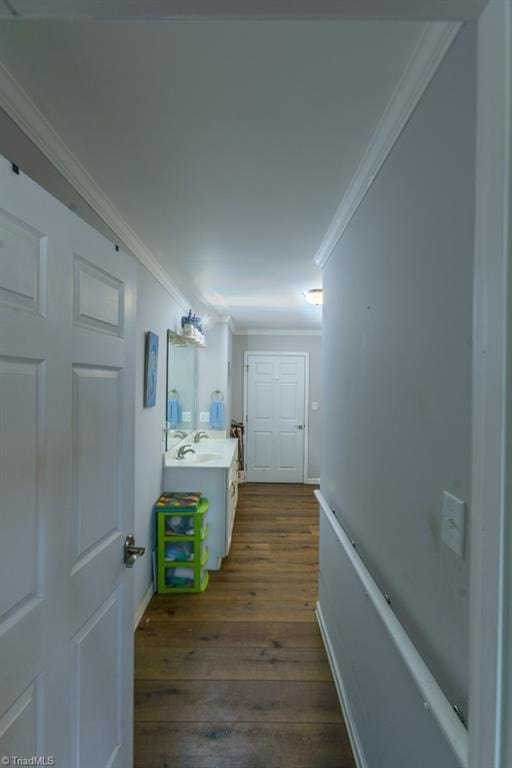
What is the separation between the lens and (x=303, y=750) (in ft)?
4.85

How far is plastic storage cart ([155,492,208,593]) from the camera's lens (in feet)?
8.41

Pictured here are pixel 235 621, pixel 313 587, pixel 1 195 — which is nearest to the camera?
pixel 1 195

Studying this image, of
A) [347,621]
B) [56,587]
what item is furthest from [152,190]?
[347,621]

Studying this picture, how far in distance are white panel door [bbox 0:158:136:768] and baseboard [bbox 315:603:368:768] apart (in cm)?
88

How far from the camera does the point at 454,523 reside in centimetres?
75

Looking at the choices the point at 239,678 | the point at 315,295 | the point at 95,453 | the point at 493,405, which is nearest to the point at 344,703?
the point at 239,678

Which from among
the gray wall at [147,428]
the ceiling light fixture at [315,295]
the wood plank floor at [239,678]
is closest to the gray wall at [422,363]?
the wood plank floor at [239,678]

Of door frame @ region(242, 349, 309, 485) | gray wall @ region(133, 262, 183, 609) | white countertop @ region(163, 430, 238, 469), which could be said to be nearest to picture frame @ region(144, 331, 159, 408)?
gray wall @ region(133, 262, 183, 609)

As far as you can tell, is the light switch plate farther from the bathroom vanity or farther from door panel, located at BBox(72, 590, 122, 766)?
the bathroom vanity

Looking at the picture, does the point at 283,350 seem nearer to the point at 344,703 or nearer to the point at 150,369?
the point at 150,369

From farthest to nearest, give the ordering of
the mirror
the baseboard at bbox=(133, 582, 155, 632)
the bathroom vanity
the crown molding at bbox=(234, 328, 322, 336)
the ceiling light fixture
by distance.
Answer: the crown molding at bbox=(234, 328, 322, 336) < the mirror < the ceiling light fixture < the bathroom vanity < the baseboard at bbox=(133, 582, 155, 632)

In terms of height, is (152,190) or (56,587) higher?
(152,190)

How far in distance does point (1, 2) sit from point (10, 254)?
16.4 inches

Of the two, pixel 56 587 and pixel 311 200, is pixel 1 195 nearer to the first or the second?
pixel 56 587
